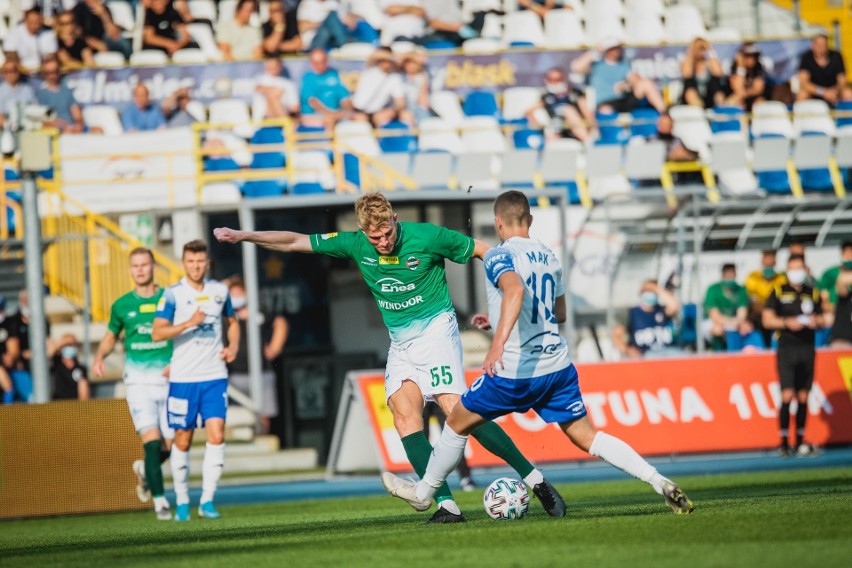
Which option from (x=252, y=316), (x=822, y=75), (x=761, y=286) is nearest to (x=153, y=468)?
(x=252, y=316)

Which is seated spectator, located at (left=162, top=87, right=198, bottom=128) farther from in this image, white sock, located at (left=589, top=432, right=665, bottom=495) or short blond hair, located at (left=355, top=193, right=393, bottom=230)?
white sock, located at (left=589, top=432, right=665, bottom=495)

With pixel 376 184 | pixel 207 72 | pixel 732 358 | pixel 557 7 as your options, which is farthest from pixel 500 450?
pixel 557 7

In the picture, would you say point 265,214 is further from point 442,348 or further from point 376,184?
point 442,348

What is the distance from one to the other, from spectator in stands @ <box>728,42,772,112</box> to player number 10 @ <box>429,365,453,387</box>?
1686 centimetres

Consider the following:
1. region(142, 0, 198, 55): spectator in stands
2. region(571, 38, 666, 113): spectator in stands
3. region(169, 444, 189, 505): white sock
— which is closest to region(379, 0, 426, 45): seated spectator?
region(571, 38, 666, 113): spectator in stands

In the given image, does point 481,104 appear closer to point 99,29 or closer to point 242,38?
point 242,38

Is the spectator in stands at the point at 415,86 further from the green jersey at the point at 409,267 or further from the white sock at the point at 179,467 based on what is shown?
the green jersey at the point at 409,267

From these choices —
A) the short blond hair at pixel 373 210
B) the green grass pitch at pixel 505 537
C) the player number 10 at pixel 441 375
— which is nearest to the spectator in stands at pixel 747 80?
the green grass pitch at pixel 505 537

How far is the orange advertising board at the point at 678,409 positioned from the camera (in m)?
17.9

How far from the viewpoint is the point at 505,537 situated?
8.20m

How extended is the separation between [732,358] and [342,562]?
11957 millimetres

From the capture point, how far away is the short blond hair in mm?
9438

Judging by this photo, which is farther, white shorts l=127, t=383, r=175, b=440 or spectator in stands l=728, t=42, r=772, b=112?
spectator in stands l=728, t=42, r=772, b=112

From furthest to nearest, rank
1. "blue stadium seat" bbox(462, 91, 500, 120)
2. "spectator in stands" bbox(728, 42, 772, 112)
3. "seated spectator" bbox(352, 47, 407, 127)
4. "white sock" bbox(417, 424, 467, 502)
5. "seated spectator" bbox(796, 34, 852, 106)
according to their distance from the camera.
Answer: "seated spectator" bbox(796, 34, 852, 106), "spectator in stands" bbox(728, 42, 772, 112), "blue stadium seat" bbox(462, 91, 500, 120), "seated spectator" bbox(352, 47, 407, 127), "white sock" bbox(417, 424, 467, 502)
